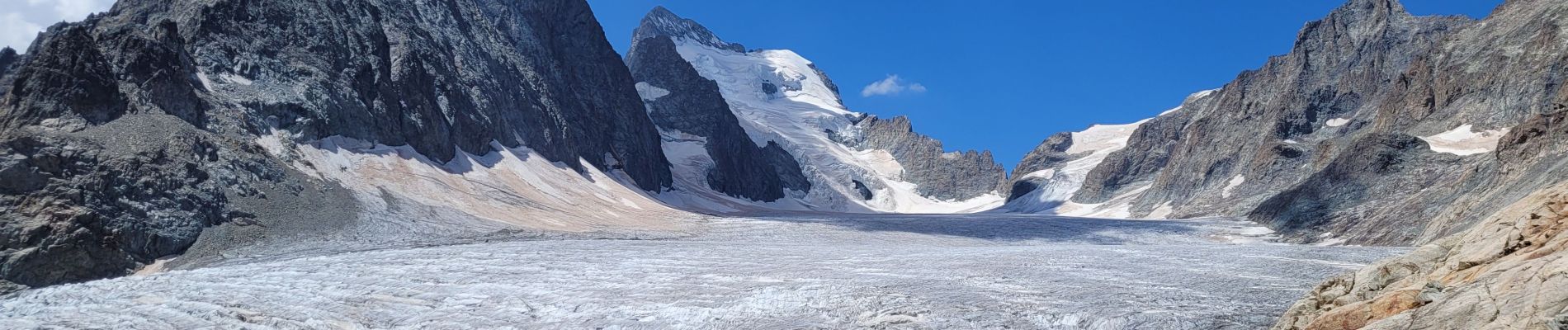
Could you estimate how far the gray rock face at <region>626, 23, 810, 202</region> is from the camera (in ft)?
354

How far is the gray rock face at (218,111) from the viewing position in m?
21.4

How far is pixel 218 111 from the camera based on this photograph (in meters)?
33.7

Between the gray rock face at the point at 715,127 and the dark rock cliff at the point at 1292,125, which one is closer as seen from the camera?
the dark rock cliff at the point at 1292,125

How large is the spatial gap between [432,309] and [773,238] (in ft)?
74.6

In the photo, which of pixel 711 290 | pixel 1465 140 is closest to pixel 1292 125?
pixel 1465 140

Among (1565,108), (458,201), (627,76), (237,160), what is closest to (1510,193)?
(1565,108)

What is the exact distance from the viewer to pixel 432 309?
14.2 m

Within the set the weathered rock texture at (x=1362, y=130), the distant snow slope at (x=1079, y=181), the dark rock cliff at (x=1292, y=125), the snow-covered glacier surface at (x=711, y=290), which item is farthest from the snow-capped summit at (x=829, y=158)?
the snow-covered glacier surface at (x=711, y=290)

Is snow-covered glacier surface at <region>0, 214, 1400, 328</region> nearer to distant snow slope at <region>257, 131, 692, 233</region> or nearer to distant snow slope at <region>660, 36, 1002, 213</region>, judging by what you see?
distant snow slope at <region>257, 131, 692, 233</region>

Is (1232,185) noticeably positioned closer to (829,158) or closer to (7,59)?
(7,59)

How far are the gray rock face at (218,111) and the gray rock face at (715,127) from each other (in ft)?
117

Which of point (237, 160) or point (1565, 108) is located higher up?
point (1565, 108)

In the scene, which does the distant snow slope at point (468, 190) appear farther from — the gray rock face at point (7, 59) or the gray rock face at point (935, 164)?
the gray rock face at point (935, 164)

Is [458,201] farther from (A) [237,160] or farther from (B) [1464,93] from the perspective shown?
(B) [1464,93]
